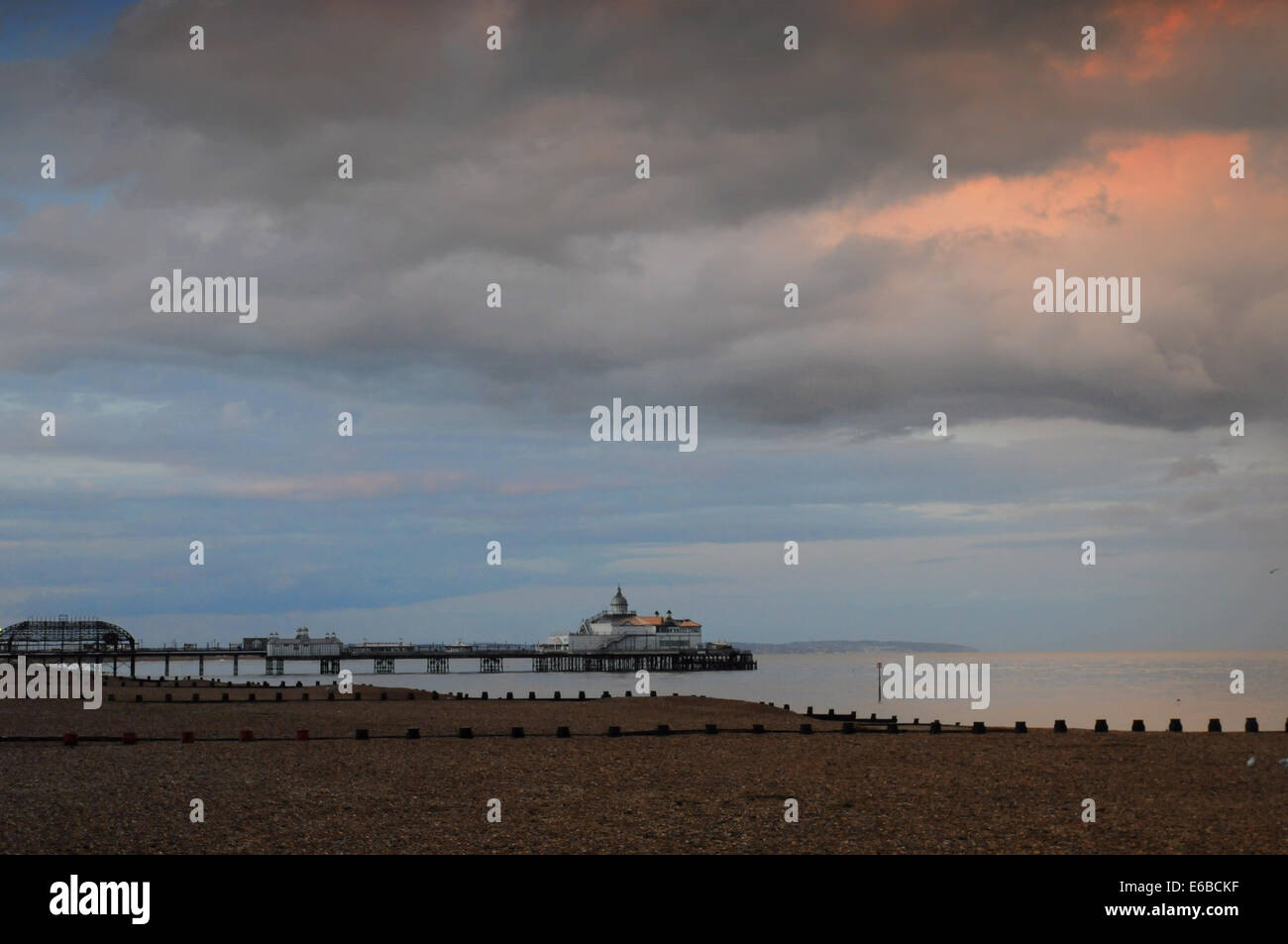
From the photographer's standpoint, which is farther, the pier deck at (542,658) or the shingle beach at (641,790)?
the pier deck at (542,658)

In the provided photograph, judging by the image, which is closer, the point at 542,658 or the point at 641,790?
the point at 641,790

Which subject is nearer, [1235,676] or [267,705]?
[267,705]

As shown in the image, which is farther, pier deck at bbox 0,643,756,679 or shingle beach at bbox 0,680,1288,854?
pier deck at bbox 0,643,756,679

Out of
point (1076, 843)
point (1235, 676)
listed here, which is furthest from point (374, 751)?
point (1235, 676)

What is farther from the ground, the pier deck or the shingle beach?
the shingle beach

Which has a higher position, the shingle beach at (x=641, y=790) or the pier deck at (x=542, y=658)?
the shingle beach at (x=641, y=790)
